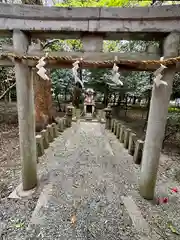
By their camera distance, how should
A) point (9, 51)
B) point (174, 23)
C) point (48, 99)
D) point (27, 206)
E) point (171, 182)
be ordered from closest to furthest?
1. point (174, 23)
2. point (9, 51)
3. point (27, 206)
4. point (171, 182)
5. point (48, 99)

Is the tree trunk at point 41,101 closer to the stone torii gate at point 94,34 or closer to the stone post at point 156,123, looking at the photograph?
the stone torii gate at point 94,34

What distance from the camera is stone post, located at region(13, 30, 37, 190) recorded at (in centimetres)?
215

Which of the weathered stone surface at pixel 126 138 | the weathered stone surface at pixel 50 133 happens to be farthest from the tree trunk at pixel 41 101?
the weathered stone surface at pixel 126 138

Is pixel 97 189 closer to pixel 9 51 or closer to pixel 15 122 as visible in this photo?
pixel 9 51

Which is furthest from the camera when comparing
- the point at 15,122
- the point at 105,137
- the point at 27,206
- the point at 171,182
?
the point at 15,122

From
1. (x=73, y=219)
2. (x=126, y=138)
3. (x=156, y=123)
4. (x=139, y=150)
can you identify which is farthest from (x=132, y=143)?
(x=73, y=219)

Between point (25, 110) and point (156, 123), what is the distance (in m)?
1.86

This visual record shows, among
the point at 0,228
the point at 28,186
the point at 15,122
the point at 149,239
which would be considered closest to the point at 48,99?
the point at 15,122

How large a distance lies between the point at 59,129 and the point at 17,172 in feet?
8.75

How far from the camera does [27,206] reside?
7.70 feet

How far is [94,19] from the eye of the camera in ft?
6.48

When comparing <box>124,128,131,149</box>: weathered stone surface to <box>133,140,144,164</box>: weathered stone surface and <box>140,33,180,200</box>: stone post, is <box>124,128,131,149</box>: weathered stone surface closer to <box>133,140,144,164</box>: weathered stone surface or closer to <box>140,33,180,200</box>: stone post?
<box>133,140,144,164</box>: weathered stone surface

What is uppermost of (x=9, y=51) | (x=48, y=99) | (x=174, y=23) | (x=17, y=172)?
(x=174, y=23)

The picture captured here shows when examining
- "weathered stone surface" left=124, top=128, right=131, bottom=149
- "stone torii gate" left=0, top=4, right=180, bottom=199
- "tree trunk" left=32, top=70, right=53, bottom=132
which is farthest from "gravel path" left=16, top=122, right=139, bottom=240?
Result: "tree trunk" left=32, top=70, right=53, bottom=132
